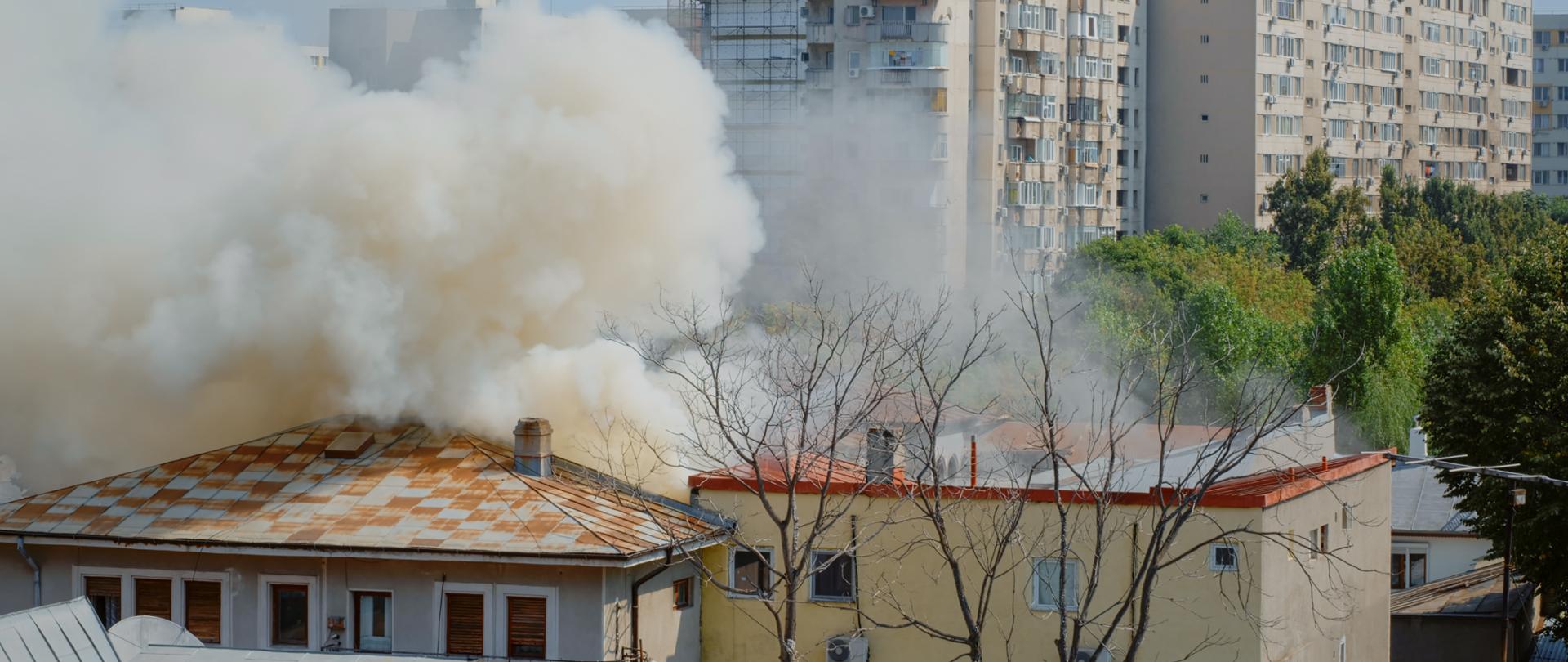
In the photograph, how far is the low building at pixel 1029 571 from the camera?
21547mm

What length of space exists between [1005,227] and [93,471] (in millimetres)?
48354

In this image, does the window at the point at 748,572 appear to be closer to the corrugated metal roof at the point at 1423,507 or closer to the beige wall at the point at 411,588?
the beige wall at the point at 411,588

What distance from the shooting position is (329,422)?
25.5 metres

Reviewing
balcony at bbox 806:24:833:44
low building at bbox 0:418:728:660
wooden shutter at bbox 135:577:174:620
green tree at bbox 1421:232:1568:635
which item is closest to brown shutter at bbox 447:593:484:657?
low building at bbox 0:418:728:660

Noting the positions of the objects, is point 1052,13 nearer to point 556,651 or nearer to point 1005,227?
point 1005,227

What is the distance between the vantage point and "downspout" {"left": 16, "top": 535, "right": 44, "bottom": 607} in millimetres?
22844

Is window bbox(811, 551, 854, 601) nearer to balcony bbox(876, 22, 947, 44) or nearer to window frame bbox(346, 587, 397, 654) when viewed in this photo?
window frame bbox(346, 587, 397, 654)

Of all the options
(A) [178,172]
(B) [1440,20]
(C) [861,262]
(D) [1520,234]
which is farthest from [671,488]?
(B) [1440,20]

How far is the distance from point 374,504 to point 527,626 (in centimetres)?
249

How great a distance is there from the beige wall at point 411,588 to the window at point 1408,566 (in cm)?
1980

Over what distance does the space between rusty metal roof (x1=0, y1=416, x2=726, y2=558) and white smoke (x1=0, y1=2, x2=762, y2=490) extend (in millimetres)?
1212

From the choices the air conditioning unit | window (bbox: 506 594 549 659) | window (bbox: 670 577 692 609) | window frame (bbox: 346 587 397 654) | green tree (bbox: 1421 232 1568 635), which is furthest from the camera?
green tree (bbox: 1421 232 1568 635)

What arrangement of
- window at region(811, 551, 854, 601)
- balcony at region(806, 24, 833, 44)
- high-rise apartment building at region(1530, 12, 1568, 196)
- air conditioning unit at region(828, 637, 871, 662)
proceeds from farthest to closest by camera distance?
high-rise apartment building at region(1530, 12, 1568, 196) → balcony at region(806, 24, 833, 44) → window at region(811, 551, 854, 601) → air conditioning unit at region(828, 637, 871, 662)

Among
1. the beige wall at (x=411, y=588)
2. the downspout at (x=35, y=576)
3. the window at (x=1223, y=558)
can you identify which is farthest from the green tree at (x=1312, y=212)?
the downspout at (x=35, y=576)
